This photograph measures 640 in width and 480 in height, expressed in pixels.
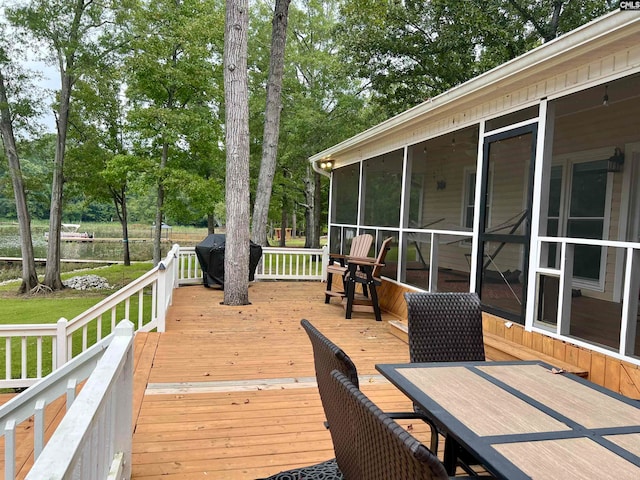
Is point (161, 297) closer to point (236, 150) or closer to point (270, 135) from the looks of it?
point (236, 150)

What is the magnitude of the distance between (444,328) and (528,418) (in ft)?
3.34

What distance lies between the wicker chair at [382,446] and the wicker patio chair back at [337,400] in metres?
0.05

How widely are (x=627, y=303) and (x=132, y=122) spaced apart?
42.6ft

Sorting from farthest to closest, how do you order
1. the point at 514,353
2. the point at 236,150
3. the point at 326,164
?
1. the point at 326,164
2. the point at 236,150
3. the point at 514,353

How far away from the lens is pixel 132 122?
1261 centimetres

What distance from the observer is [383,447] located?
0.97 m

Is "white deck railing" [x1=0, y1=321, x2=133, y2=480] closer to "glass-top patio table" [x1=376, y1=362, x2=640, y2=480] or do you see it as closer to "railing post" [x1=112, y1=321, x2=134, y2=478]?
"railing post" [x1=112, y1=321, x2=134, y2=478]

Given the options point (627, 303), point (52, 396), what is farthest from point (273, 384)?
point (627, 303)

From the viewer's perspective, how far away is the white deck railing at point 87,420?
2.92 ft

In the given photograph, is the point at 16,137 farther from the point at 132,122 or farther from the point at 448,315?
A: the point at 448,315

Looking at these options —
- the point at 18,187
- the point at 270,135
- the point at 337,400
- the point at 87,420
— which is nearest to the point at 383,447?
the point at 337,400

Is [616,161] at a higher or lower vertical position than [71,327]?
higher

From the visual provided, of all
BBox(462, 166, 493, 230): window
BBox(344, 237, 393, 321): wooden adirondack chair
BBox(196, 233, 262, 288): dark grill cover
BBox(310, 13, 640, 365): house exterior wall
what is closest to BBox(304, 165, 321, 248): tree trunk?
BBox(310, 13, 640, 365): house exterior wall

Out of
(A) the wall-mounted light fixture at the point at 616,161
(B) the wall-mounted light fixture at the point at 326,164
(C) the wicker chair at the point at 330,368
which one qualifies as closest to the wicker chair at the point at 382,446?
(C) the wicker chair at the point at 330,368
